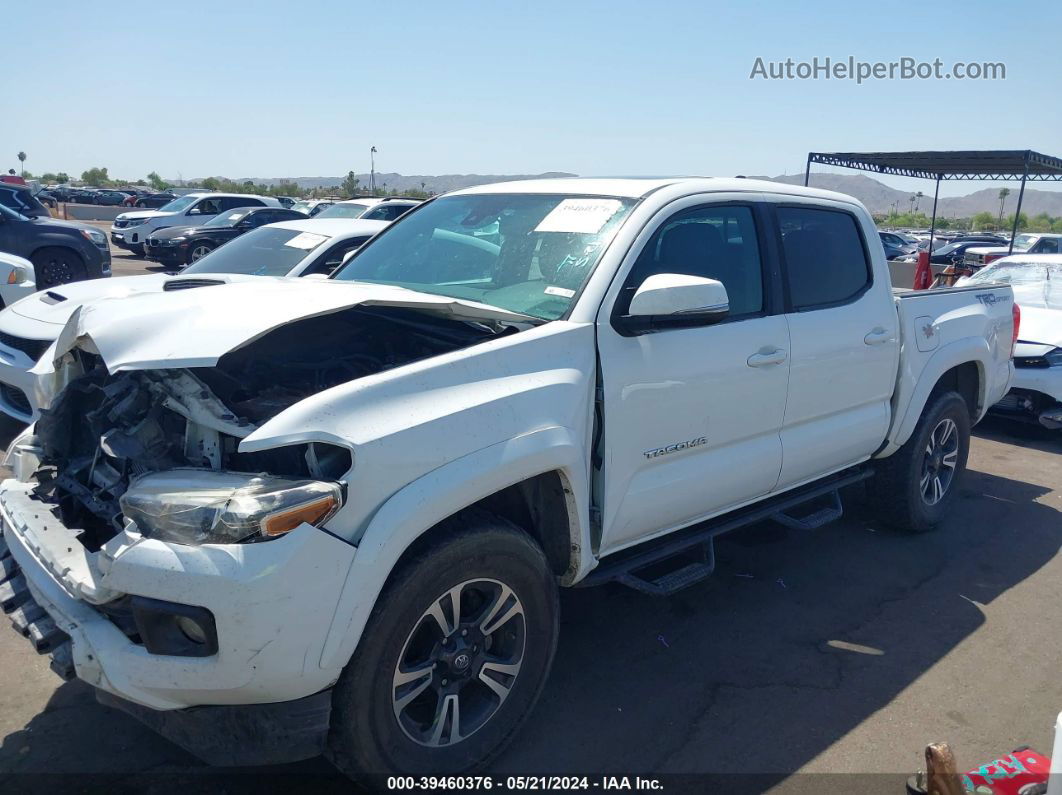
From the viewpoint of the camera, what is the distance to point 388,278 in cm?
393

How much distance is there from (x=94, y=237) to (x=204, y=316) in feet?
38.2

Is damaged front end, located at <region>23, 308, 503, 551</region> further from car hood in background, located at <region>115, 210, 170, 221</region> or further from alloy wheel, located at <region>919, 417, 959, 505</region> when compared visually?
car hood in background, located at <region>115, 210, 170, 221</region>

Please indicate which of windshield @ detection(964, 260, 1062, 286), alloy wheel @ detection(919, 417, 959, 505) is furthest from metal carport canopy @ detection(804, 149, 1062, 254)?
alloy wheel @ detection(919, 417, 959, 505)

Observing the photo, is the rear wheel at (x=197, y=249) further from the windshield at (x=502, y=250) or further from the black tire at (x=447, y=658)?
the black tire at (x=447, y=658)

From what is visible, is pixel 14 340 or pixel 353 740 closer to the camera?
pixel 353 740

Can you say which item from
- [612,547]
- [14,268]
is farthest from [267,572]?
[14,268]

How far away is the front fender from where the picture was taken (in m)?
2.37

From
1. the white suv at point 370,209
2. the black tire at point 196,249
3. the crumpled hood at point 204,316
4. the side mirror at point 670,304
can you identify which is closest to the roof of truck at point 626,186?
the side mirror at point 670,304

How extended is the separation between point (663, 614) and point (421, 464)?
6.90 feet

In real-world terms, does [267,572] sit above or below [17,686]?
above

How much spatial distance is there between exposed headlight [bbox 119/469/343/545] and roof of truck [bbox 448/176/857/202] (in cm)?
197

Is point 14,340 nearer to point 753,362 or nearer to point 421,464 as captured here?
point 421,464

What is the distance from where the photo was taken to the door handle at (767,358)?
3689 millimetres

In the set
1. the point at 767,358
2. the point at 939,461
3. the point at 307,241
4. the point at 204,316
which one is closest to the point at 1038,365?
the point at 939,461
